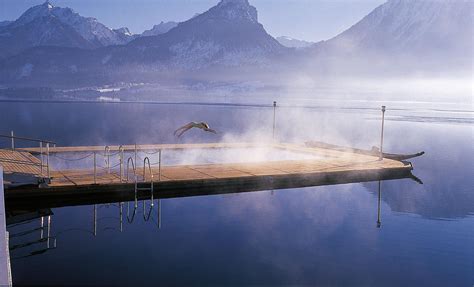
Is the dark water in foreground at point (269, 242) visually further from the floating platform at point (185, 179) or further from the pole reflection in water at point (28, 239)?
the floating platform at point (185, 179)

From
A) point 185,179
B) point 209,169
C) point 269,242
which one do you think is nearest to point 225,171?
point 209,169

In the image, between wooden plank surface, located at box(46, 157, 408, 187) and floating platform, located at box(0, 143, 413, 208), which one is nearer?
floating platform, located at box(0, 143, 413, 208)

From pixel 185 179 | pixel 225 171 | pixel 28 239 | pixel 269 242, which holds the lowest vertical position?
pixel 269 242

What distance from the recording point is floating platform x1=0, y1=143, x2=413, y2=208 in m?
19.2

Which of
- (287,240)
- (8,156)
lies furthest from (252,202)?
(8,156)

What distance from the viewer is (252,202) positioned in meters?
22.9

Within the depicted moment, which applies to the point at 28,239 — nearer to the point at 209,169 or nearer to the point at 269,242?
the point at 269,242

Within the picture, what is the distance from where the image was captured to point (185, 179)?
71.2ft

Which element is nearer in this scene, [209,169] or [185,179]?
[185,179]

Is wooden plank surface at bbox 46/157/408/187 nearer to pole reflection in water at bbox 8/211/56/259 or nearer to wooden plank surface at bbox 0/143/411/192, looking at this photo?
wooden plank surface at bbox 0/143/411/192

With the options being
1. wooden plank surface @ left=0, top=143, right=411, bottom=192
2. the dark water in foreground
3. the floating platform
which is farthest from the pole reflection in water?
wooden plank surface @ left=0, top=143, right=411, bottom=192

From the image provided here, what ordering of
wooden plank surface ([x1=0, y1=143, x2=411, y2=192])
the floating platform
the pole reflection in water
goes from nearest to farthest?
the pole reflection in water → the floating platform → wooden plank surface ([x1=0, y1=143, x2=411, y2=192])

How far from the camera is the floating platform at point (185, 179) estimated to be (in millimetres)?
19156

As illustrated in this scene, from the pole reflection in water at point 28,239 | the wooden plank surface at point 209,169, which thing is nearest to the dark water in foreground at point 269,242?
the pole reflection in water at point 28,239
